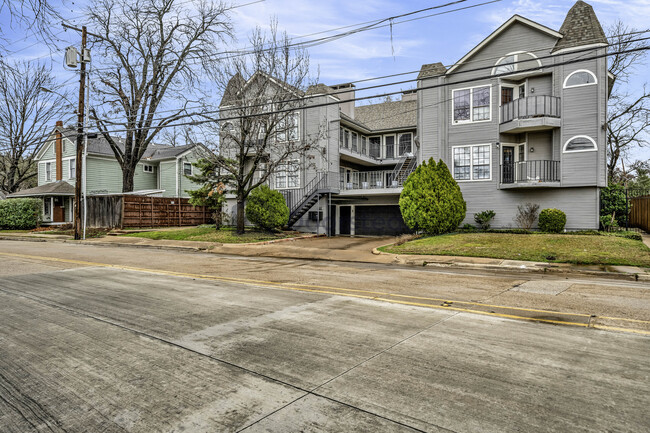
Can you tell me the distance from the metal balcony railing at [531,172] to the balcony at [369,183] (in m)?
5.97

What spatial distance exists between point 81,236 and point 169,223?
7189 millimetres

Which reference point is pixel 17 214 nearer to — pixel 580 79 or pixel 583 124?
pixel 583 124

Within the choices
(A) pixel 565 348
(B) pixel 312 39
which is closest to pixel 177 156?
(B) pixel 312 39

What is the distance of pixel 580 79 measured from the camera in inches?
733

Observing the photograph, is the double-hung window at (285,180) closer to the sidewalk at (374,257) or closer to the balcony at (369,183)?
the balcony at (369,183)

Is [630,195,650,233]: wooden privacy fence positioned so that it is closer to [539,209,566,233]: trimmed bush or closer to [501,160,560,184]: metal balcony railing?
[501,160,560,184]: metal balcony railing

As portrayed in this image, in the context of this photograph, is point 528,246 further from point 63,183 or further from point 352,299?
point 63,183

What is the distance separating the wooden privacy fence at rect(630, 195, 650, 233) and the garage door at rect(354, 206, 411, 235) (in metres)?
13.6

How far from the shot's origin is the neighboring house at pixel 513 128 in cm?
1839

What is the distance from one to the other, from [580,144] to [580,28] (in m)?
5.61

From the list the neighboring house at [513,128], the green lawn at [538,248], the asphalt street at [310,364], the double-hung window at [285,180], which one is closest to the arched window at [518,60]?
the neighboring house at [513,128]

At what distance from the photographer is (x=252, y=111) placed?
64.8 feet

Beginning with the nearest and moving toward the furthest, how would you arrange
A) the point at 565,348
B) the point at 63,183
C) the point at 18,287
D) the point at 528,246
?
the point at 565,348, the point at 18,287, the point at 528,246, the point at 63,183

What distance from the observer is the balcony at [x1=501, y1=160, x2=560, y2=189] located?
1870 centimetres
